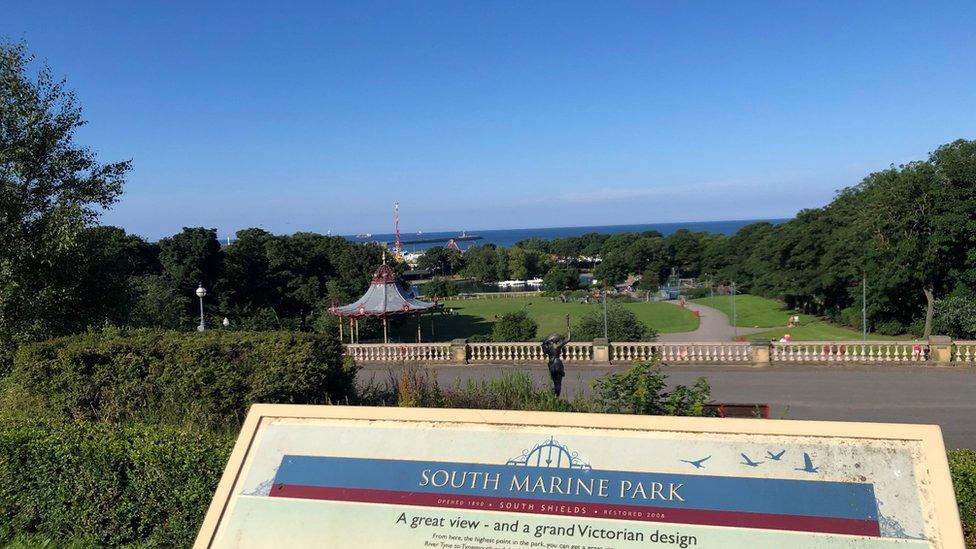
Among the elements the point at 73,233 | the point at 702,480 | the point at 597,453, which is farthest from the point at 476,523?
the point at 73,233

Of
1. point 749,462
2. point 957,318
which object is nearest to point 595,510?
point 749,462

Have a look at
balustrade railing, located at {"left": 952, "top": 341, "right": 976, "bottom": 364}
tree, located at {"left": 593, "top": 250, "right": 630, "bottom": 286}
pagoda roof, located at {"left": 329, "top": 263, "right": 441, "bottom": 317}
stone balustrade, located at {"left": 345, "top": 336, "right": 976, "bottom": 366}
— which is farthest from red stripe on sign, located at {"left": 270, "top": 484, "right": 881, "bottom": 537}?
tree, located at {"left": 593, "top": 250, "right": 630, "bottom": 286}

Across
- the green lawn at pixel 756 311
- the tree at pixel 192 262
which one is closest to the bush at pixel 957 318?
the green lawn at pixel 756 311

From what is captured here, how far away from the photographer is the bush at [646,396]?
792cm

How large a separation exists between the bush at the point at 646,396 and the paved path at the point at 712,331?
35.7m

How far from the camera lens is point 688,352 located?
22359 mm

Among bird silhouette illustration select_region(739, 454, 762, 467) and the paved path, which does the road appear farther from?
the paved path

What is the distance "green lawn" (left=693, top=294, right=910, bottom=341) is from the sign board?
41392 millimetres

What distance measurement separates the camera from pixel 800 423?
163 inches

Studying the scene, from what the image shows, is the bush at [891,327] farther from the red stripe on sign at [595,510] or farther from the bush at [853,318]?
the red stripe on sign at [595,510]

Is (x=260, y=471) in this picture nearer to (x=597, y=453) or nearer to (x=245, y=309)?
(x=597, y=453)

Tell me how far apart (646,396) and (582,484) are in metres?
4.25

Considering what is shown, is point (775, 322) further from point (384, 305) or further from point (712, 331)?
point (384, 305)

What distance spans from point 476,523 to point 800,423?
2.11m
